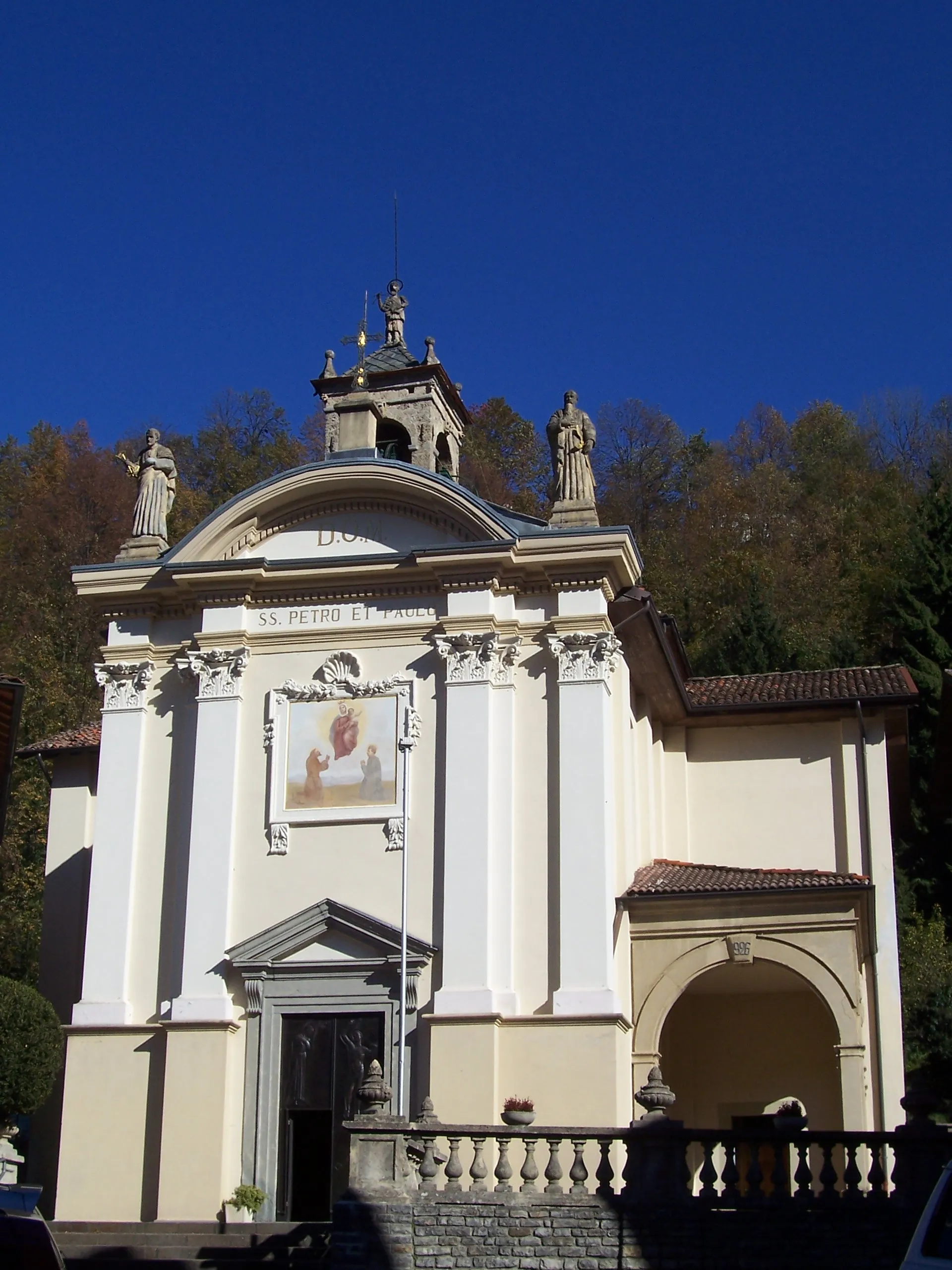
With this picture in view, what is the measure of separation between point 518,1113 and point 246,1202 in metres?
5.62

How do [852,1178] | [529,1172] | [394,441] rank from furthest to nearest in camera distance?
[394,441] < [529,1172] < [852,1178]

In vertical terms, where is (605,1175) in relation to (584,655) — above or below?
below

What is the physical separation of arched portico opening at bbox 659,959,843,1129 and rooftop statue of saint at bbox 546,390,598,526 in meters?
7.57

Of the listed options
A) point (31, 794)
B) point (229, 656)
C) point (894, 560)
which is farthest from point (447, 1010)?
point (894, 560)

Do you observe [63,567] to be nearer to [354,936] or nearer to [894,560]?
[894,560]

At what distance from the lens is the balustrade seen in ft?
46.9

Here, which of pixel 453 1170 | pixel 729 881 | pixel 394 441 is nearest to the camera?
pixel 453 1170

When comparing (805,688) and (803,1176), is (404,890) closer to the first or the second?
(803,1176)

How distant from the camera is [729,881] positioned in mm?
22594

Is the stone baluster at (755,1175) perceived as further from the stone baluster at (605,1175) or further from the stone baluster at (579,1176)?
the stone baluster at (579,1176)

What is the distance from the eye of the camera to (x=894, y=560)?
44406 mm

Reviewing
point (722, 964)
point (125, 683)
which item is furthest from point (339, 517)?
point (722, 964)

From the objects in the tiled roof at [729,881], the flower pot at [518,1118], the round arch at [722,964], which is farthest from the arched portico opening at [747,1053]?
the flower pot at [518,1118]

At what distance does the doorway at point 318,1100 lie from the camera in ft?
67.6
